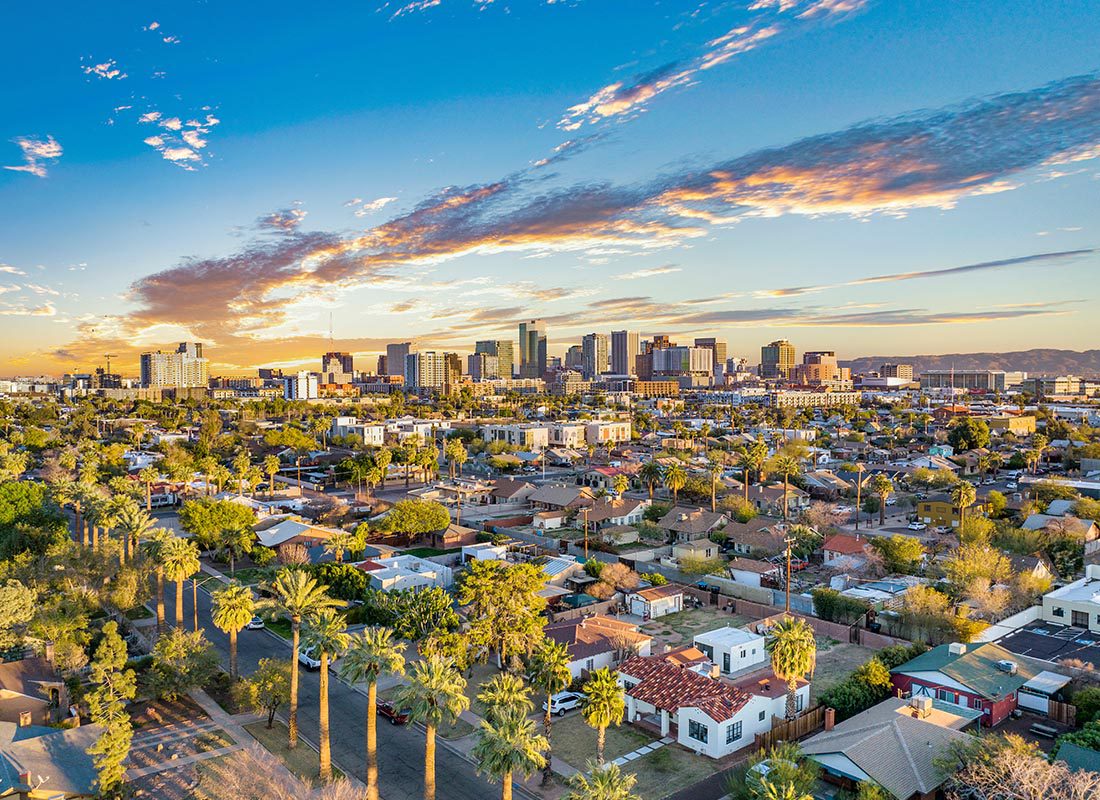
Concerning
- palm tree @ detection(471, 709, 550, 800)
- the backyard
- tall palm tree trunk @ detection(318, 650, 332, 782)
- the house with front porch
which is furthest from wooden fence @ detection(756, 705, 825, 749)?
tall palm tree trunk @ detection(318, 650, 332, 782)

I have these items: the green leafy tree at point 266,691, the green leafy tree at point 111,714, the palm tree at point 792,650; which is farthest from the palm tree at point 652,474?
the green leafy tree at point 111,714

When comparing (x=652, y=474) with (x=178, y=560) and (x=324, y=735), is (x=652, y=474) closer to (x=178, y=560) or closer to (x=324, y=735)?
(x=178, y=560)

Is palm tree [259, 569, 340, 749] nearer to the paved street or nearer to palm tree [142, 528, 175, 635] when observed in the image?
the paved street

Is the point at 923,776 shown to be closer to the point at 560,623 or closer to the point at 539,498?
the point at 560,623

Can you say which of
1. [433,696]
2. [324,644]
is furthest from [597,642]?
[433,696]

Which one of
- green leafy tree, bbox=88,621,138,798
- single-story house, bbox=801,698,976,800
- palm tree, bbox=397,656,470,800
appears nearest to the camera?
palm tree, bbox=397,656,470,800

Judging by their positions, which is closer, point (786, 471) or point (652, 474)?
point (786, 471)

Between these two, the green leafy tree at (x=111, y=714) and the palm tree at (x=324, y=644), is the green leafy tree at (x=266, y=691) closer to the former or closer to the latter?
the green leafy tree at (x=111, y=714)

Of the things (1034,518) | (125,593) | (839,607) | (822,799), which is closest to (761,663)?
(839,607)
